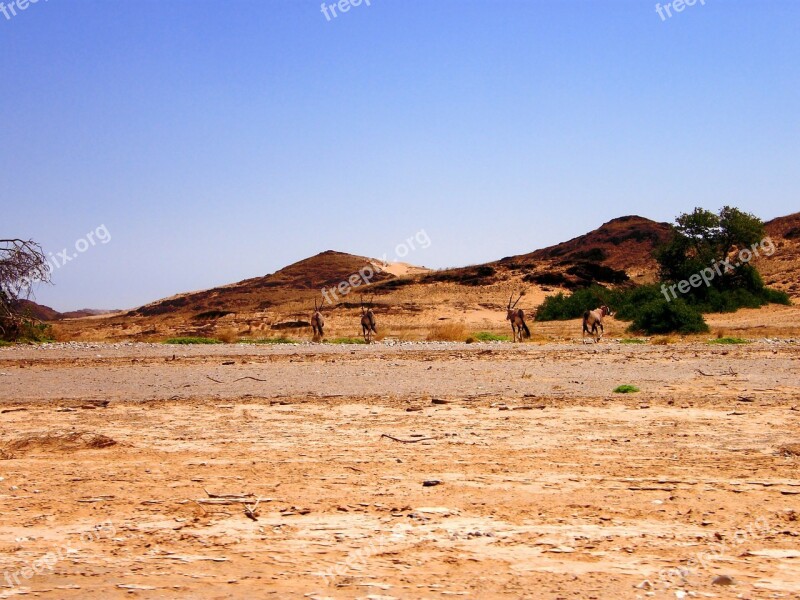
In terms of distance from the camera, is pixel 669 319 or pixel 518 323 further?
pixel 669 319

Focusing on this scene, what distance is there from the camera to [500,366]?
18.5 m

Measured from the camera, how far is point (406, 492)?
7.19m

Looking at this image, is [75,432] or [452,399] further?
[452,399]

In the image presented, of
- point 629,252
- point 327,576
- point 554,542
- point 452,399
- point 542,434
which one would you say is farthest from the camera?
point 629,252

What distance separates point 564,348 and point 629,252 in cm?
4771

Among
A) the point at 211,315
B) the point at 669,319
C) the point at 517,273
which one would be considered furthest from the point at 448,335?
the point at 517,273

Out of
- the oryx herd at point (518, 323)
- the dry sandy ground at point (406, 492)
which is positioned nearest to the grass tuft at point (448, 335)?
the oryx herd at point (518, 323)

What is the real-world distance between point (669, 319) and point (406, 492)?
27314mm

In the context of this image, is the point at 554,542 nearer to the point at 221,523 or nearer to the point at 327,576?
the point at 327,576

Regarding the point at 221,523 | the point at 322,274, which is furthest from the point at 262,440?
the point at 322,274

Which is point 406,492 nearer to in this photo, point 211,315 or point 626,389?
point 626,389

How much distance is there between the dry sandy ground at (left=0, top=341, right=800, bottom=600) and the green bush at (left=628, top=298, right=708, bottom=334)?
17657mm

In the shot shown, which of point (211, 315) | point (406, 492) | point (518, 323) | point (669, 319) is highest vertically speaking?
point (211, 315)

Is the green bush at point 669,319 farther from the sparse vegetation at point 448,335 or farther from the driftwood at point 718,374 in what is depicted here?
the driftwood at point 718,374
